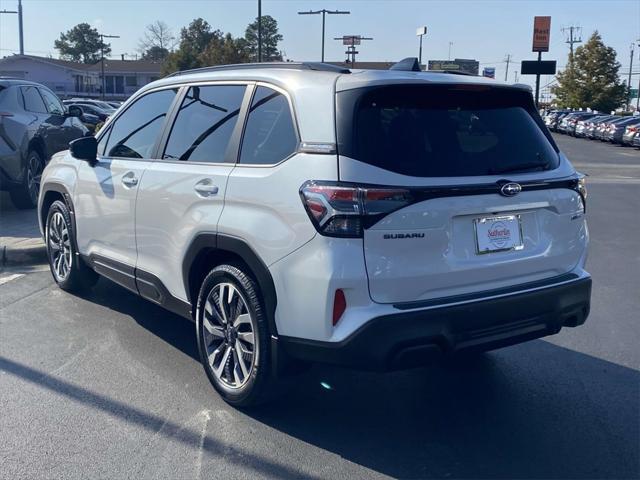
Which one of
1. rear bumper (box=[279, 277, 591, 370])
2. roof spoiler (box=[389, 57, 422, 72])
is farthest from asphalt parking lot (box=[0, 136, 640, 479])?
roof spoiler (box=[389, 57, 422, 72])

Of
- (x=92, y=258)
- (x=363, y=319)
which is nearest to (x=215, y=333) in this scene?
(x=363, y=319)

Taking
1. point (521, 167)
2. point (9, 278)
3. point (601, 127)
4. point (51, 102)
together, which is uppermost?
point (51, 102)

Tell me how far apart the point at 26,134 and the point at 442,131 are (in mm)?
8029

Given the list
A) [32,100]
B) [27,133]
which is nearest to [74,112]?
[32,100]

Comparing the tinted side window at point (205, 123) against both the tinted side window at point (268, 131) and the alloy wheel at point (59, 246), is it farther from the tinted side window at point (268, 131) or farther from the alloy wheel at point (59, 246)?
the alloy wheel at point (59, 246)

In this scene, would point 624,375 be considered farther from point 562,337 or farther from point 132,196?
point 132,196

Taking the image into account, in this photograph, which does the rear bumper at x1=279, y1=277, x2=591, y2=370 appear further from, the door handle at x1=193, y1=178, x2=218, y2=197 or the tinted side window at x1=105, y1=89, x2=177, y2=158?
the tinted side window at x1=105, y1=89, x2=177, y2=158

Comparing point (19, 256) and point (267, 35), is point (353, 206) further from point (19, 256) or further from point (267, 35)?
point (267, 35)

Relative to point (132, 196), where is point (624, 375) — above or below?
below

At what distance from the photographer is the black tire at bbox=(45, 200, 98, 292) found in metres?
6.25

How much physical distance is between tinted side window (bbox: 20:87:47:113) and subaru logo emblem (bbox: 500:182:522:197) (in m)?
8.67

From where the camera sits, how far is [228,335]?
4.31 metres

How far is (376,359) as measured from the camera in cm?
353

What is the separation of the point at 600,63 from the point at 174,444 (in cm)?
7601
